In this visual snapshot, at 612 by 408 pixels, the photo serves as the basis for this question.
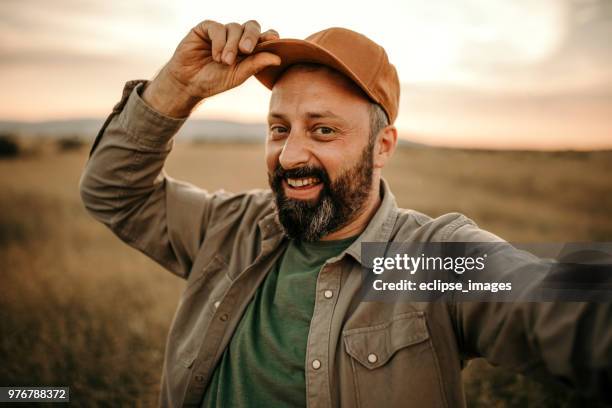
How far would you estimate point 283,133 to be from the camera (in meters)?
2.52

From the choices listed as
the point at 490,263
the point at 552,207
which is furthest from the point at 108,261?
the point at 552,207

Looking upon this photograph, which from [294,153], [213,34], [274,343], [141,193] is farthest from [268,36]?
[274,343]

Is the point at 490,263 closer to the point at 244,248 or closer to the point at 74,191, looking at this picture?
the point at 244,248

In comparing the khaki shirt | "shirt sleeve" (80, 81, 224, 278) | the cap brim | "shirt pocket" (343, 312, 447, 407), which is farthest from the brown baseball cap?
"shirt pocket" (343, 312, 447, 407)

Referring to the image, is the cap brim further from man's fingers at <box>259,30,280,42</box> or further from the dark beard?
the dark beard

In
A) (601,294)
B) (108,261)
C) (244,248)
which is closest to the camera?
(601,294)

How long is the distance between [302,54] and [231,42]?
401 mm

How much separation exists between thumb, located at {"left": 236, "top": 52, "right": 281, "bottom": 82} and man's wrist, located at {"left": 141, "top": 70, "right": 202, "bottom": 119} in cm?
36

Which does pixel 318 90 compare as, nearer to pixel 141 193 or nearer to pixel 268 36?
pixel 268 36

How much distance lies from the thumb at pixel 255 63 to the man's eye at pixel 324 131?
1.45ft

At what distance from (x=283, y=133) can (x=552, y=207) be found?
40.4 feet

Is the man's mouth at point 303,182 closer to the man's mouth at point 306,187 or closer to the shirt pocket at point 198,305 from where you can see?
the man's mouth at point 306,187

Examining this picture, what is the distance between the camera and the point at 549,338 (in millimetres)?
1432

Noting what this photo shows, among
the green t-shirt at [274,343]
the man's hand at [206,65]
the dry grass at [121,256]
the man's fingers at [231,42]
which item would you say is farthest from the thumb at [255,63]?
the dry grass at [121,256]
